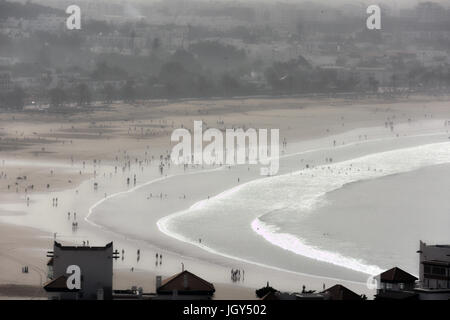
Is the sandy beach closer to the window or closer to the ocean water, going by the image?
the ocean water

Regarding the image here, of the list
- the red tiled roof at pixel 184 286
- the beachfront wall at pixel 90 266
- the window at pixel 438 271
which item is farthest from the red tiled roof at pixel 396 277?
the beachfront wall at pixel 90 266

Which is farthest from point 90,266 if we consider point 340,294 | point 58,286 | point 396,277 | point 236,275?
point 236,275

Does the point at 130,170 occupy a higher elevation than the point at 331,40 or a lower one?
lower

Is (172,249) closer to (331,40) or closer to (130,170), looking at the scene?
(130,170)

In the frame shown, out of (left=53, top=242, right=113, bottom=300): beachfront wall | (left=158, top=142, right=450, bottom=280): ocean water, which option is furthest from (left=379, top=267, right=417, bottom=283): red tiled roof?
(left=158, top=142, right=450, bottom=280): ocean water

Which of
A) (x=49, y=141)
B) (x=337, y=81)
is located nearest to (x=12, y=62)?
(x=337, y=81)

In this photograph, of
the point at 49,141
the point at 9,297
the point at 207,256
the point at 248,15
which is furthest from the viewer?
the point at 248,15

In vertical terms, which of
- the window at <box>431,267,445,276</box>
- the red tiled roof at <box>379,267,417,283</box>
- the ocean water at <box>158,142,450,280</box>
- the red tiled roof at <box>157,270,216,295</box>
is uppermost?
the ocean water at <box>158,142,450,280</box>
